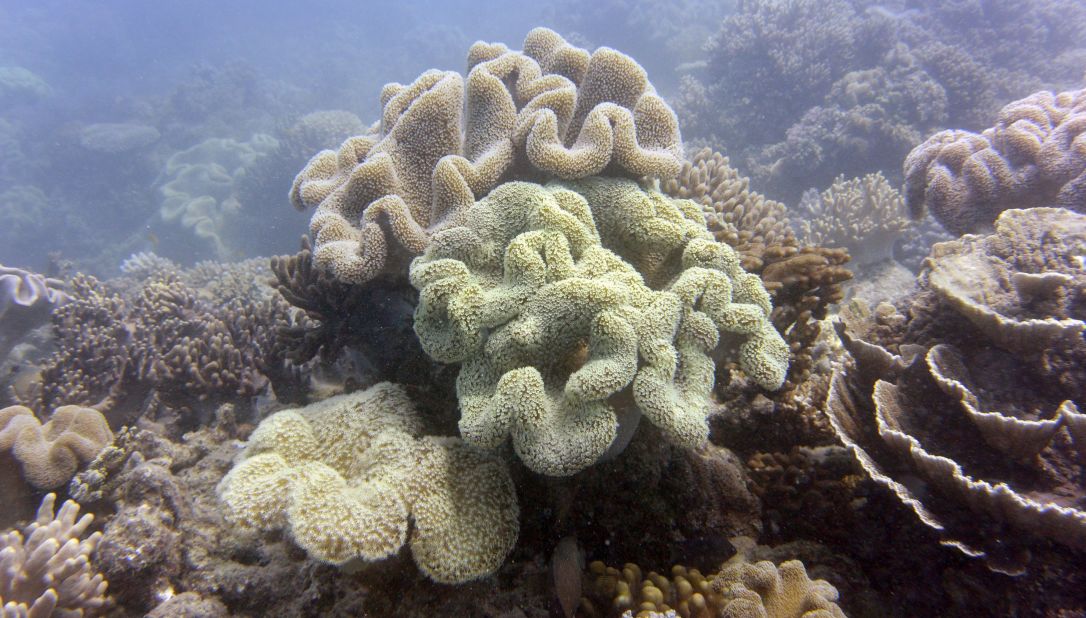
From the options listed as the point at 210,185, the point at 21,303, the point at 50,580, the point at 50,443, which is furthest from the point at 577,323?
the point at 210,185

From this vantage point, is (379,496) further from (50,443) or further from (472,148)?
(50,443)

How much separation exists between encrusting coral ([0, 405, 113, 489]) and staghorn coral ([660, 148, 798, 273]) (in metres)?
4.36

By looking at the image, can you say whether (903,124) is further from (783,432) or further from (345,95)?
(345,95)

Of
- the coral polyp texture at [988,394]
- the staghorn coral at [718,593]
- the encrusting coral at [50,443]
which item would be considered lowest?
the encrusting coral at [50,443]

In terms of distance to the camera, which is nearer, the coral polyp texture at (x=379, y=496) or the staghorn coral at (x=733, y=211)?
the coral polyp texture at (x=379, y=496)

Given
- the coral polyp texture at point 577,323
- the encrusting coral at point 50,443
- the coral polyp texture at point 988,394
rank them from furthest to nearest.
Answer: the encrusting coral at point 50,443
the coral polyp texture at point 988,394
the coral polyp texture at point 577,323

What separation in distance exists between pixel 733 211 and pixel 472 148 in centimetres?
275

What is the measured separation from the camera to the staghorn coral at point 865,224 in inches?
254

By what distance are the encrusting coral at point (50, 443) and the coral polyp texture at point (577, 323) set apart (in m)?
2.74

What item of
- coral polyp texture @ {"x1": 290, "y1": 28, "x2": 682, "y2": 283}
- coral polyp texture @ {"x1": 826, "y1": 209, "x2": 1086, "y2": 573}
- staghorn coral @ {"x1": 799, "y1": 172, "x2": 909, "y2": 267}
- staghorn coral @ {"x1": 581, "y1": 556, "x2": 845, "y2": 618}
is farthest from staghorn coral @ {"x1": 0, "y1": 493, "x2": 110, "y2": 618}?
staghorn coral @ {"x1": 799, "y1": 172, "x2": 909, "y2": 267}

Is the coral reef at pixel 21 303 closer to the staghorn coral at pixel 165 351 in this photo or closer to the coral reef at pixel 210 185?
the staghorn coral at pixel 165 351

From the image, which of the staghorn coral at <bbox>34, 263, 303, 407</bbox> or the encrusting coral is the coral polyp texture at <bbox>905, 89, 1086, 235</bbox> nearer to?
the staghorn coral at <bbox>34, 263, 303, 407</bbox>

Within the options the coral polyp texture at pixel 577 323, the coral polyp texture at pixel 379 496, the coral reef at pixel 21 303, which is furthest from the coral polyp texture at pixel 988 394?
the coral reef at pixel 21 303

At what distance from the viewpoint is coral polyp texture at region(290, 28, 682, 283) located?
282 cm
